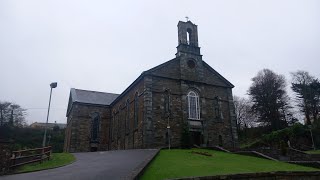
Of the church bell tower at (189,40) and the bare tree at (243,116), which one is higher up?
the church bell tower at (189,40)

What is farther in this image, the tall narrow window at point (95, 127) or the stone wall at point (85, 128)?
the tall narrow window at point (95, 127)

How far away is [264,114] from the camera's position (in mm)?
48531

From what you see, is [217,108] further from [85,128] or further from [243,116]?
→ [243,116]

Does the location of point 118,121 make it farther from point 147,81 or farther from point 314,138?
point 314,138

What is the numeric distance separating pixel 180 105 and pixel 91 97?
20.5m

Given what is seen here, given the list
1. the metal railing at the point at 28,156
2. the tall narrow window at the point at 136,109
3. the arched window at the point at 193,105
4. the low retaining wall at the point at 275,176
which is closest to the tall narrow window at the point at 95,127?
the tall narrow window at the point at 136,109

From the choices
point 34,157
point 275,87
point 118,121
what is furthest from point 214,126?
point 275,87

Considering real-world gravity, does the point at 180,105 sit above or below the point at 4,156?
above

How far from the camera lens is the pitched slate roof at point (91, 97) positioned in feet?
145

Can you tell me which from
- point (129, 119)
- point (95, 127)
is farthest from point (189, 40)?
point (95, 127)

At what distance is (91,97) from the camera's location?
46500 mm

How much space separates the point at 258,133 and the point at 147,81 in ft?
97.3

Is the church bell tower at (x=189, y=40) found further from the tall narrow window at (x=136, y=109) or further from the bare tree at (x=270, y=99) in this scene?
the bare tree at (x=270, y=99)

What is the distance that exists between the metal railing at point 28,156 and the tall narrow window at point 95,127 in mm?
21012
